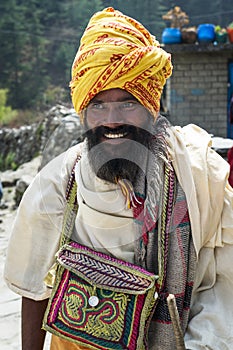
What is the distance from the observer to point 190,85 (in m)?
10.0

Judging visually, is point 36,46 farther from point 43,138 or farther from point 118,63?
point 118,63

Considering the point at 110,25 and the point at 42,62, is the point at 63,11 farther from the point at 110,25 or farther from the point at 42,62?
the point at 110,25

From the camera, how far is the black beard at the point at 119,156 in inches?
79.6

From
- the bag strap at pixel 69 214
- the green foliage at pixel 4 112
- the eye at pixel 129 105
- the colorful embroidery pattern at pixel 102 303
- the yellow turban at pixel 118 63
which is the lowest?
the green foliage at pixel 4 112

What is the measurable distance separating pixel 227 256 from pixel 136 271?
321 millimetres

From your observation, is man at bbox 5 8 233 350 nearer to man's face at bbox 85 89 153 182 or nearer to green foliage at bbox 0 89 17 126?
man's face at bbox 85 89 153 182

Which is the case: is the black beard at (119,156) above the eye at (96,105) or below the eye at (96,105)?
below

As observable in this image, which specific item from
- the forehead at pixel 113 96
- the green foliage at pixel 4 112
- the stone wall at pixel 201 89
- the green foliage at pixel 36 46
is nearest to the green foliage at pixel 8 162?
the stone wall at pixel 201 89

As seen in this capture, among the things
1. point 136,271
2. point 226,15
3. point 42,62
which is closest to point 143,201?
point 136,271

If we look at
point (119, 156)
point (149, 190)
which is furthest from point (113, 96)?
point (149, 190)

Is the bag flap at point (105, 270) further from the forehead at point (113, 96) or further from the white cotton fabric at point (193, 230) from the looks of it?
the forehead at point (113, 96)

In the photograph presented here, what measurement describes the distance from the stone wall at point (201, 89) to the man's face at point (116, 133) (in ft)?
25.5

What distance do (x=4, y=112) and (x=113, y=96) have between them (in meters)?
32.6

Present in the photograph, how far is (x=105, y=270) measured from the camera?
196cm
